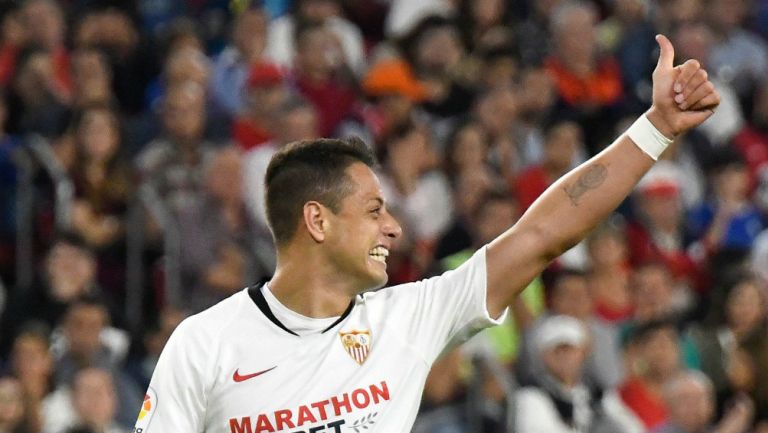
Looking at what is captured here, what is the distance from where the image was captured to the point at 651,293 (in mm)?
10266

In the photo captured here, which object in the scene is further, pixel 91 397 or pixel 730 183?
pixel 730 183

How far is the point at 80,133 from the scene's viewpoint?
31.8 ft

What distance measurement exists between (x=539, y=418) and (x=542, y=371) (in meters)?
0.40

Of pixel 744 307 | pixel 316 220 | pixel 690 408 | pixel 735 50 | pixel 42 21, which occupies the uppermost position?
pixel 42 21

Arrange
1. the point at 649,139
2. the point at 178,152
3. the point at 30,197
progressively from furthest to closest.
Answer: the point at 178,152, the point at 30,197, the point at 649,139

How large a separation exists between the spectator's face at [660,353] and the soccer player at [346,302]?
5.07m

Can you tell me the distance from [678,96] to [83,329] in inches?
194

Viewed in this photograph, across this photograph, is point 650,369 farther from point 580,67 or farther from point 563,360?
point 580,67

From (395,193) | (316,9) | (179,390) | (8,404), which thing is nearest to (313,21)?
(316,9)

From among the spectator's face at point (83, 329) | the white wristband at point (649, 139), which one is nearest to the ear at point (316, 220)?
the white wristband at point (649, 139)

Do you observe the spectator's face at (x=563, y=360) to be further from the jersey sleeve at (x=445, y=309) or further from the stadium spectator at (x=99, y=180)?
the jersey sleeve at (x=445, y=309)

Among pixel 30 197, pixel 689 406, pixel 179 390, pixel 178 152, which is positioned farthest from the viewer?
pixel 178 152

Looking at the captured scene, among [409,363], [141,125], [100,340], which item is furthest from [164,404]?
[141,125]

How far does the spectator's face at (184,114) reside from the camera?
10.1 metres
